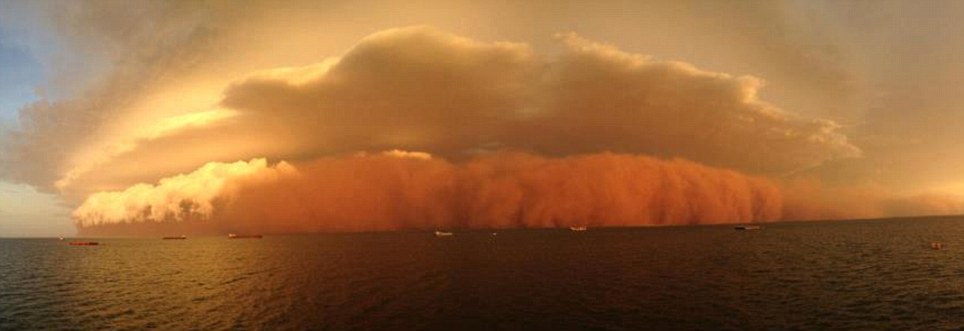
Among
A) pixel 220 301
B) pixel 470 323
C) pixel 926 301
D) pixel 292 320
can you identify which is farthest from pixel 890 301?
pixel 220 301

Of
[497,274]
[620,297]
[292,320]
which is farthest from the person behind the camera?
[497,274]

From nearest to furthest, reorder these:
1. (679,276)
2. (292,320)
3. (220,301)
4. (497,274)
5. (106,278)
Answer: (292,320) < (220,301) < (679,276) < (497,274) < (106,278)

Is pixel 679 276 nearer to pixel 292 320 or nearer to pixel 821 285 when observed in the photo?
pixel 821 285

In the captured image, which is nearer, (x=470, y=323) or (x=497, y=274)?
(x=470, y=323)

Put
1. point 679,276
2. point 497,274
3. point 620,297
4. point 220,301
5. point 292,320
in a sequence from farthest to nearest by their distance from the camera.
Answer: point 497,274 → point 679,276 → point 220,301 → point 620,297 → point 292,320

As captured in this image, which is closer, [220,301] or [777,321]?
[777,321]

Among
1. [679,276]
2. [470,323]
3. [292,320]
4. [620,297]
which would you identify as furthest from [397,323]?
[679,276]

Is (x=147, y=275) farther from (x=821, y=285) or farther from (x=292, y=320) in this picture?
(x=821, y=285)

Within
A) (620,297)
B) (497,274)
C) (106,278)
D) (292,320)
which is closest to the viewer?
(292,320)

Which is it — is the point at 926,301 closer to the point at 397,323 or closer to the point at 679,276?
the point at 679,276
